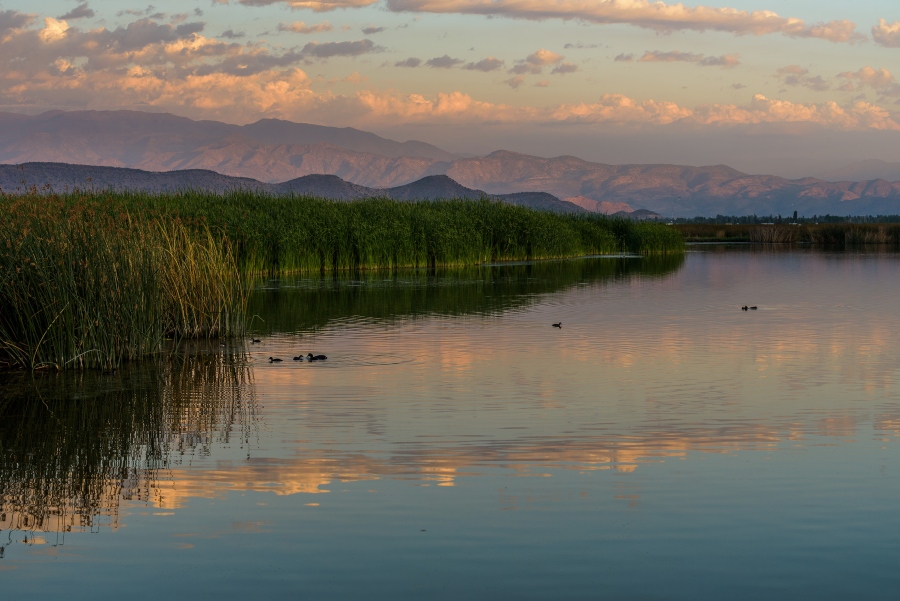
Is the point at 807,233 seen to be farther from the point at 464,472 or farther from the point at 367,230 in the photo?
the point at 464,472

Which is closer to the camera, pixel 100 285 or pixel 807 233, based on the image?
pixel 100 285

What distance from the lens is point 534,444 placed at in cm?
978

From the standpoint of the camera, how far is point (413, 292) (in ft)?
95.7

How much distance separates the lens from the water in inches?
250

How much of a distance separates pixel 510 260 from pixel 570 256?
19.9 ft

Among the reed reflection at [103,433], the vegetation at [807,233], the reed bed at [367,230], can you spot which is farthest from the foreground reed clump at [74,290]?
the vegetation at [807,233]

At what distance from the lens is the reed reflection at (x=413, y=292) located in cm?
2292

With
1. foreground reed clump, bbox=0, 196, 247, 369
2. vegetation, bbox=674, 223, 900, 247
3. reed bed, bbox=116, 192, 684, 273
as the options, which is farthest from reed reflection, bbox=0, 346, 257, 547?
vegetation, bbox=674, 223, 900, 247

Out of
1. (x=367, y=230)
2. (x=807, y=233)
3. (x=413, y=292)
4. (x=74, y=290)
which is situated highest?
(x=367, y=230)

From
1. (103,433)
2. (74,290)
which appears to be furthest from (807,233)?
(103,433)

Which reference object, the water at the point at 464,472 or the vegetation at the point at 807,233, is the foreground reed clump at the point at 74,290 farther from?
the vegetation at the point at 807,233

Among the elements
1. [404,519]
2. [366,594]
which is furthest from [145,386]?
[366,594]

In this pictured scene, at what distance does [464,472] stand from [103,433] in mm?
3815

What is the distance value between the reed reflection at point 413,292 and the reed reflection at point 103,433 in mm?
6173
